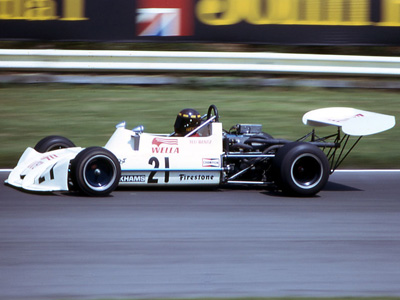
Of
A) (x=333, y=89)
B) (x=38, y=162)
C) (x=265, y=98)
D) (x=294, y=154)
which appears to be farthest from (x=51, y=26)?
(x=294, y=154)

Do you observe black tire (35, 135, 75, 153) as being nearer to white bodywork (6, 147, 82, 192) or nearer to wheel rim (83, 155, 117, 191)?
white bodywork (6, 147, 82, 192)

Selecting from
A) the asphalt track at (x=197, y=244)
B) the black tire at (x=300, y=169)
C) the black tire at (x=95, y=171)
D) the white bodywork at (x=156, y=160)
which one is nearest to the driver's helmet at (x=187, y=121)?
the white bodywork at (x=156, y=160)

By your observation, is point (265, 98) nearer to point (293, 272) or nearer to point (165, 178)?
point (165, 178)

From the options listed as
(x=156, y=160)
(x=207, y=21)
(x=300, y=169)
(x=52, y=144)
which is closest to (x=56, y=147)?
(x=52, y=144)

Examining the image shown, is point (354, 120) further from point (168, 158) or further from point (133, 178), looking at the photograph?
point (133, 178)

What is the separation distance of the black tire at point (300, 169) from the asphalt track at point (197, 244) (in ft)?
0.45

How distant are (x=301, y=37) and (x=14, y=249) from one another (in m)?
9.48

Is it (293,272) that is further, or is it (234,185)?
(234,185)

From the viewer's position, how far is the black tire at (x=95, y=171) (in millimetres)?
7023

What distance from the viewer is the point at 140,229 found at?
600 cm

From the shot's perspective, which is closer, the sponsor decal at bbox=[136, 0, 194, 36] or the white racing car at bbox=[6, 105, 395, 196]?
the white racing car at bbox=[6, 105, 395, 196]

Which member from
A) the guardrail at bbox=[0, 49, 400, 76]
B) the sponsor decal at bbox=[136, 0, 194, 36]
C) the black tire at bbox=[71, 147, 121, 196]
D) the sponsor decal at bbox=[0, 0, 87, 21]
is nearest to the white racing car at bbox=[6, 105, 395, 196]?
the black tire at bbox=[71, 147, 121, 196]

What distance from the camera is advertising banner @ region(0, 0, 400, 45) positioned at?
13.4 meters

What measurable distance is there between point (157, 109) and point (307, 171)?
5.29 metres
